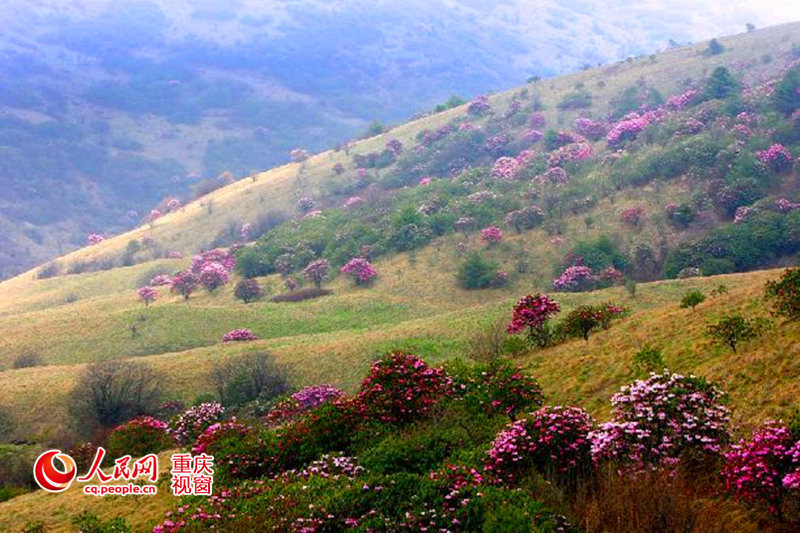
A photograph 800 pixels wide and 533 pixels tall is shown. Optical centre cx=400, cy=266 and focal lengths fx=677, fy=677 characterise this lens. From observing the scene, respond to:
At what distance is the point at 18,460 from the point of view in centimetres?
2725

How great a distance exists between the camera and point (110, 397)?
33.7 meters

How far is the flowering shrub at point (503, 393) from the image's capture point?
18.0m

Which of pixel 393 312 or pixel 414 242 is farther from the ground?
pixel 414 242

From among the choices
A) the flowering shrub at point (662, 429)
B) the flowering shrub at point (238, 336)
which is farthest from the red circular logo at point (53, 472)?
the flowering shrub at point (238, 336)

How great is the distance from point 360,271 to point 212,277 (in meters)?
14.9

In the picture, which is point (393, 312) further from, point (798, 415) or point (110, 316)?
point (798, 415)

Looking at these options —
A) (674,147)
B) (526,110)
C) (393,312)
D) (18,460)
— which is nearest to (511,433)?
(18,460)

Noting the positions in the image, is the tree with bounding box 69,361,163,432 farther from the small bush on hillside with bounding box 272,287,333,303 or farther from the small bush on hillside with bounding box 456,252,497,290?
the small bush on hillside with bounding box 456,252,497,290

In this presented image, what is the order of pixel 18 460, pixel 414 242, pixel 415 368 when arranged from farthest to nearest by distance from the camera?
pixel 414 242 → pixel 18 460 → pixel 415 368

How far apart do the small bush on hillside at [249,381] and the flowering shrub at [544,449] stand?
2277 cm

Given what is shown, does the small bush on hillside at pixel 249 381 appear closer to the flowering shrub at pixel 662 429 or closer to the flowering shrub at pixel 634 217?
the flowering shrub at pixel 662 429

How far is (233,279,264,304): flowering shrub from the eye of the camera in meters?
59.0

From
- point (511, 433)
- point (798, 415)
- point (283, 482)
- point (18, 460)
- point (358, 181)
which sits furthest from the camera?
point (358, 181)

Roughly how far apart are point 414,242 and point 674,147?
25.6 meters
